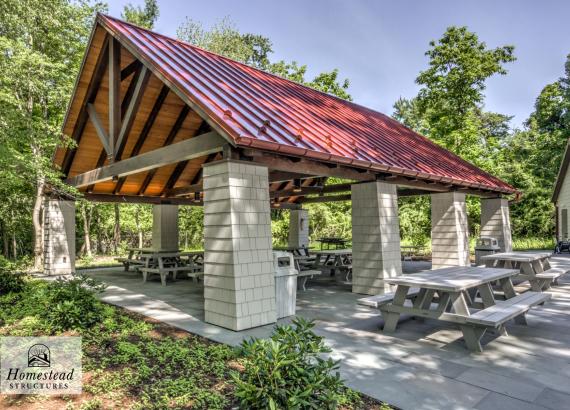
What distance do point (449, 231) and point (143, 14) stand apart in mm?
22066

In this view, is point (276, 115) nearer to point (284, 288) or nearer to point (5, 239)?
point (284, 288)

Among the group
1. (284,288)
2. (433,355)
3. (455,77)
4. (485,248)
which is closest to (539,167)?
(455,77)

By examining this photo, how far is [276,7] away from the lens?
1257 cm

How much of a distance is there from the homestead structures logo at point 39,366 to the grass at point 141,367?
0.09 meters

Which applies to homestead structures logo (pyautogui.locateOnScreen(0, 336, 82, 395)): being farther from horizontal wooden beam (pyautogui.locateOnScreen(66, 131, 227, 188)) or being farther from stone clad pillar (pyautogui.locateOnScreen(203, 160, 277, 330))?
horizontal wooden beam (pyautogui.locateOnScreen(66, 131, 227, 188))

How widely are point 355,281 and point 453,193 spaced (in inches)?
161

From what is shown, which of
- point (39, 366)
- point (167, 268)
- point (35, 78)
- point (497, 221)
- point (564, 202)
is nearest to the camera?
point (39, 366)

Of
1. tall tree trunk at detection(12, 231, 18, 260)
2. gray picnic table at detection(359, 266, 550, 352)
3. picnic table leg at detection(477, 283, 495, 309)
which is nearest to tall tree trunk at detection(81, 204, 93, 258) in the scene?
tall tree trunk at detection(12, 231, 18, 260)

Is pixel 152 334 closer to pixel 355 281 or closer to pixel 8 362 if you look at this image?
pixel 8 362

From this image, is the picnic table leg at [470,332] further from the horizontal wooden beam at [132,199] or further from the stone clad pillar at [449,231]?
the horizontal wooden beam at [132,199]

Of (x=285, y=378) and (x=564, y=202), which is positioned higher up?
(x=564, y=202)

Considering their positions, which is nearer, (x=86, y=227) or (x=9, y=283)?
(x=9, y=283)

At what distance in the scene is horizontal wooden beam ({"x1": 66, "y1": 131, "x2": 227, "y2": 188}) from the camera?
17.2 ft

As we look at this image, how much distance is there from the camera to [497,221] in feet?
38.3
